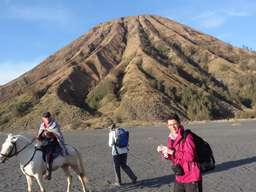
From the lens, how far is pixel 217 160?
61.7ft

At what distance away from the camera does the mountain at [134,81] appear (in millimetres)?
74750

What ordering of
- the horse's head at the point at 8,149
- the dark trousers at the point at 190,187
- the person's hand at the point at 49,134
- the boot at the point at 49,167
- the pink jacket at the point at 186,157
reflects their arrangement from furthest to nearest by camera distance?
the person's hand at the point at 49,134 → the boot at the point at 49,167 → the horse's head at the point at 8,149 → the dark trousers at the point at 190,187 → the pink jacket at the point at 186,157

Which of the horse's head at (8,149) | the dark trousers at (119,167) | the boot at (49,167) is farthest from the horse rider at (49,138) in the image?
the dark trousers at (119,167)

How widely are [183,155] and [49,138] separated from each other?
19.3 ft

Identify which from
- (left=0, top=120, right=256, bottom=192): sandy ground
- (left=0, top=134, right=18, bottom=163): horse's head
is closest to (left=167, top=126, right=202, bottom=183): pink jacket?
(left=0, top=134, right=18, bottom=163): horse's head

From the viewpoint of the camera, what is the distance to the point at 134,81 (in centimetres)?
8388

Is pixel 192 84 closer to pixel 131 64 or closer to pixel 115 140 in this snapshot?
pixel 131 64

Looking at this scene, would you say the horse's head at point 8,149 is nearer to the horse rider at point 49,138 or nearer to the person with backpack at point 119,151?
the horse rider at point 49,138

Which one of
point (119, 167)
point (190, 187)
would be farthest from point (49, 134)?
point (190, 187)

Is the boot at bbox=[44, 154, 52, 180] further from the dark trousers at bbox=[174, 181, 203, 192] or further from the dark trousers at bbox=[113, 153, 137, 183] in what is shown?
the dark trousers at bbox=[174, 181, 203, 192]

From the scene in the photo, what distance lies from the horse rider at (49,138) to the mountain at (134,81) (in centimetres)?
4607

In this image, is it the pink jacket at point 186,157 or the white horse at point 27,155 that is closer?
the pink jacket at point 186,157

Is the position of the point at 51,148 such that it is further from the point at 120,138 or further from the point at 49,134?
the point at 120,138

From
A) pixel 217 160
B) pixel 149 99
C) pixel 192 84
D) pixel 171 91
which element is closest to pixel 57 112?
pixel 149 99
